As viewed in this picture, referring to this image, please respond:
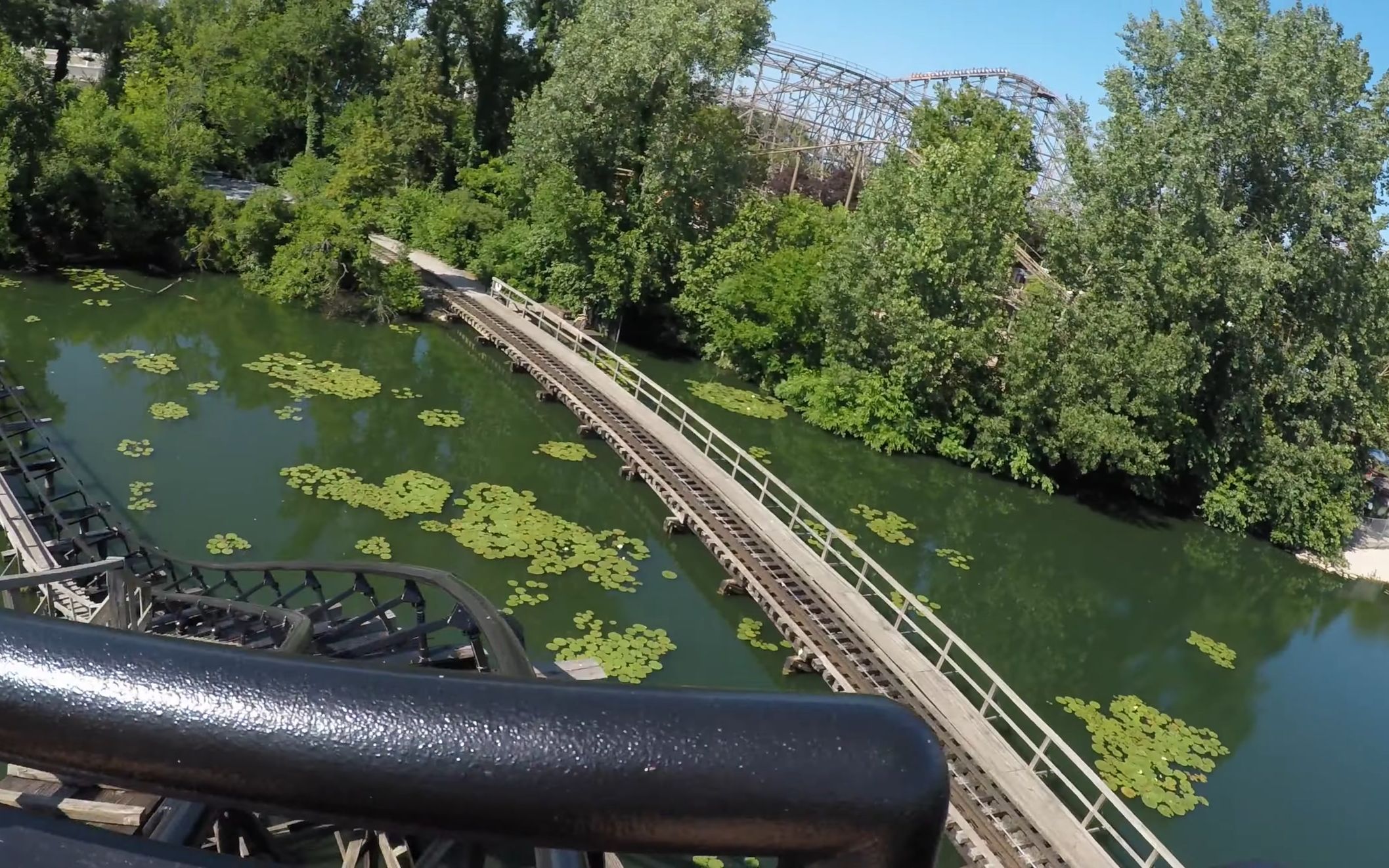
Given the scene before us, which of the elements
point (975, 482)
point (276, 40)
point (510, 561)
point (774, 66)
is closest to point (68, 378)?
point (510, 561)

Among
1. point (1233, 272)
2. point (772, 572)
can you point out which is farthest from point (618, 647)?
point (1233, 272)

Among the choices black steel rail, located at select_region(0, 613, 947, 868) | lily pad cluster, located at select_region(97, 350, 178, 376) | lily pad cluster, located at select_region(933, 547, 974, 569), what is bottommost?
lily pad cluster, located at select_region(97, 350, 178, 376)

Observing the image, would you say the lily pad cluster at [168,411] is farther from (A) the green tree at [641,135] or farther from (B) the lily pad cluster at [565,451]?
(A) the green tree at [641,135]

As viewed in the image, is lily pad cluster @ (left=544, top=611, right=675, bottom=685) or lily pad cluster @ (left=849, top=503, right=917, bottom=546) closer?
lily pad cluster @ (left=544, top=611, right=675, bottom=685)

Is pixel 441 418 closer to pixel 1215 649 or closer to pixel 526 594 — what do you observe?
pixel 526 594

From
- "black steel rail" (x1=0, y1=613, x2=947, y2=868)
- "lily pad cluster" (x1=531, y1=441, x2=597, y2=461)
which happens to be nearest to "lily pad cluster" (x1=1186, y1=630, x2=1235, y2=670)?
"lily pad cluster" (x1=531, y1=441, x2=597, y2=461)

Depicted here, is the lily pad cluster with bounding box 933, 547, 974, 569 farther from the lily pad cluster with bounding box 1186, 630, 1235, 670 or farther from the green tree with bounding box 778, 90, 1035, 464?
the green tree with bounding box 778, 90, 1035, 464

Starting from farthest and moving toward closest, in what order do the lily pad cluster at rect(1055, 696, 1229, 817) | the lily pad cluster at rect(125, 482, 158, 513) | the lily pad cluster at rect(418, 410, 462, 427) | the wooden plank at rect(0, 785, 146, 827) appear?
the lily pad cluster at rect(418, 410, 462, 427), the lily pad cluster at rect(125, 482, 158, 513), the lily pad cluster at rect(1055, 696, 1229, 817), the wooden plank at rect(0, 785, 146, 827)

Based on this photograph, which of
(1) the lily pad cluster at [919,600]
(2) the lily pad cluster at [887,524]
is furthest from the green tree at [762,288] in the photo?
(1) the lily pad cluster at [919,600]
